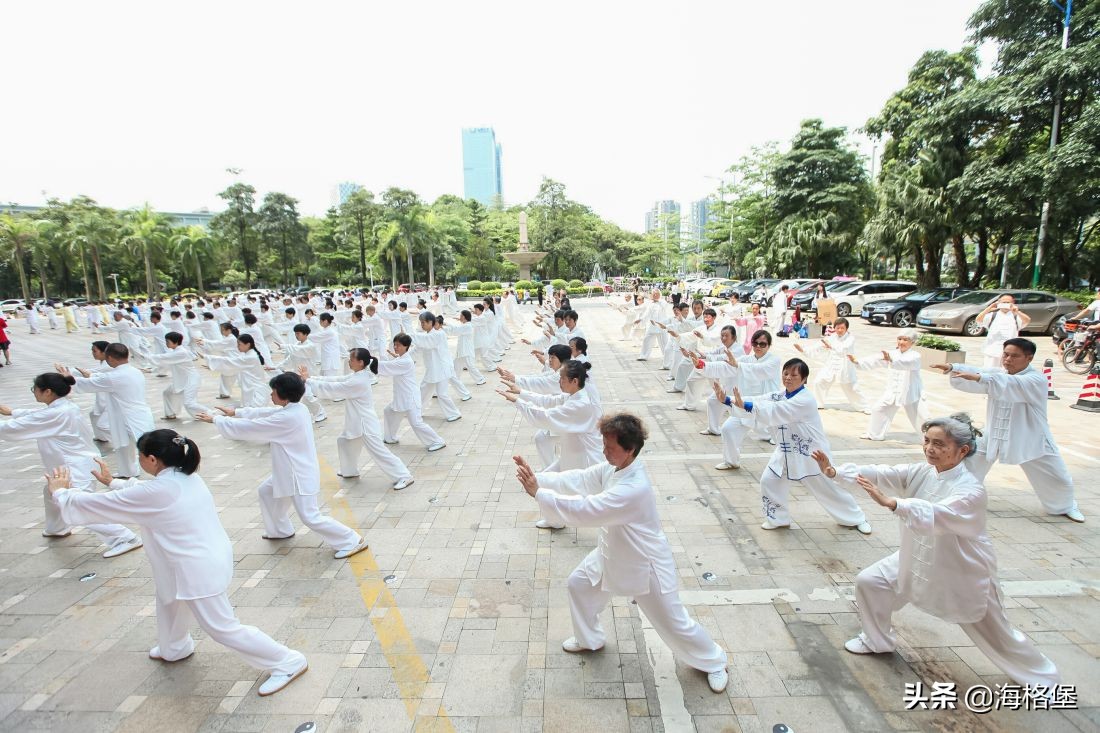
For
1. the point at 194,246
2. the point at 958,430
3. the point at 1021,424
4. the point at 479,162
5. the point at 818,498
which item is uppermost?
the point at 479,162

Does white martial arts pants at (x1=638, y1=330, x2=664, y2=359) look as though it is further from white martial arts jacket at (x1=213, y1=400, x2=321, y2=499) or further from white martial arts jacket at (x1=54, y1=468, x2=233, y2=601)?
white martial arts jacket at (x1=54, y1=468, x2=233, y2=601)

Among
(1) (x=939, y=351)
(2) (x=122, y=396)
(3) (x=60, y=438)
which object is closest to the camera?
Result: (3) (x=60, y=438)

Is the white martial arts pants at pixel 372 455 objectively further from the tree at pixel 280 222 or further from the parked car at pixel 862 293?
the tree at pixel 280 222

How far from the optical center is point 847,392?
8.13 meters

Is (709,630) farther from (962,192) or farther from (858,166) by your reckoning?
(858,166)

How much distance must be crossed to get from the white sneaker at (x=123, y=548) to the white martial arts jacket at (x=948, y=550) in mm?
5741

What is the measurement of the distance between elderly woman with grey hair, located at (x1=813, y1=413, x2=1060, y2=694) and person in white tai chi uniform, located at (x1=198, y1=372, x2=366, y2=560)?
3.60m

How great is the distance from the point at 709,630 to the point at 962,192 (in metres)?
19.4

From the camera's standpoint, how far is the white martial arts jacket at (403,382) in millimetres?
6520

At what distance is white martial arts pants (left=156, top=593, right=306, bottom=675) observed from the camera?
2924 millimetres

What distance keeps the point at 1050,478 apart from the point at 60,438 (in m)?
8.62

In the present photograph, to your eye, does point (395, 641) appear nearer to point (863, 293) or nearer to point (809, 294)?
point (863, 293)

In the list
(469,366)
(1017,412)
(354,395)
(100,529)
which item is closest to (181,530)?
(100,529)

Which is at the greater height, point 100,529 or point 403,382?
point 403,382
